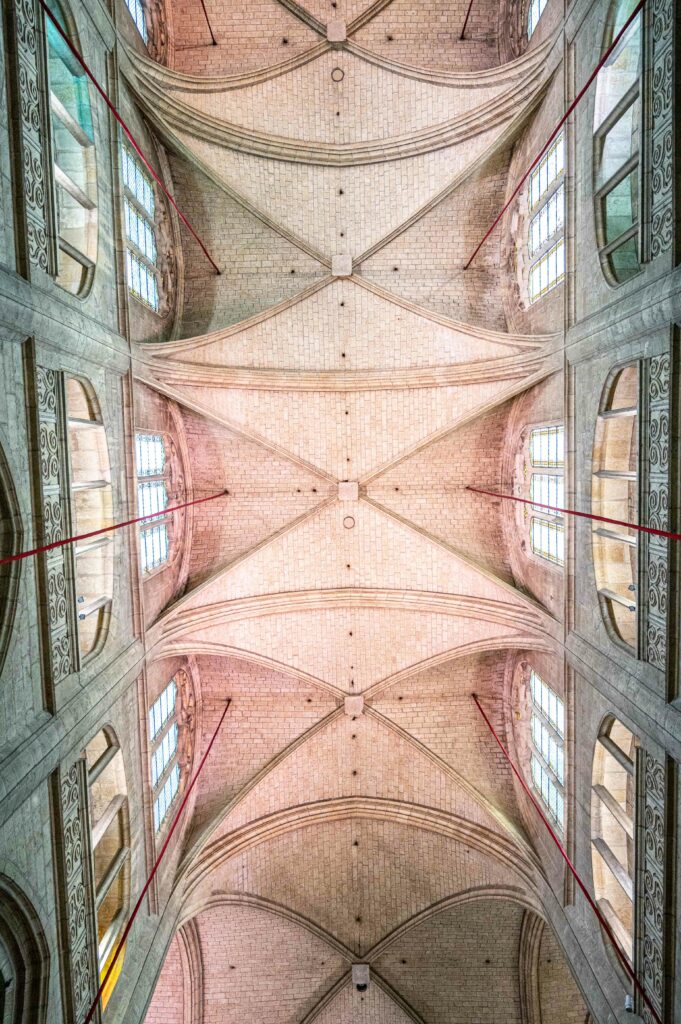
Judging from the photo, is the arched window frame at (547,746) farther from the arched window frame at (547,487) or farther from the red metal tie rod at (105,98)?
the red metal tie rod at (105,98)

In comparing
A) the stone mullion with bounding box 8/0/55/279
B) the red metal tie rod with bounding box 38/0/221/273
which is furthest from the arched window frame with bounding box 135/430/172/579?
the stone mullion with bounding box 8/0/55/279

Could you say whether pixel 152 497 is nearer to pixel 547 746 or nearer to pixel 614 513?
pixel 614 513

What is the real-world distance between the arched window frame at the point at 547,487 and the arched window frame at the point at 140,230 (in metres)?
8.72

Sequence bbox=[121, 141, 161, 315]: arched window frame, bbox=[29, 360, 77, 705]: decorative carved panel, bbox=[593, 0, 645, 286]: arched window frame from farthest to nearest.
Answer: bbox=[121, 141, 161, 315]: arched window frame, bbox=[593, 0, 645, 286]: arched window frame, bbox=[29, 360, 77, 705]: decorative carved panel

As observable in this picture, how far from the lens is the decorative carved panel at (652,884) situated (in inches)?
358

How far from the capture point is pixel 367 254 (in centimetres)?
1519

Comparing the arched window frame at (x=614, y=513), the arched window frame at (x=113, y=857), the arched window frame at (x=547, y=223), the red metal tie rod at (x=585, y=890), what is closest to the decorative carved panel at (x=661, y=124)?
the arched window frame at (x=614, y=513)

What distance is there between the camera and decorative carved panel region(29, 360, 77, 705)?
8.78 m

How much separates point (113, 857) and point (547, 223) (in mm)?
14277

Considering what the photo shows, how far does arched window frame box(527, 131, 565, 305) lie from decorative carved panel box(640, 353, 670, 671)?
4338mm

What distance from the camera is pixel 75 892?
377 inches

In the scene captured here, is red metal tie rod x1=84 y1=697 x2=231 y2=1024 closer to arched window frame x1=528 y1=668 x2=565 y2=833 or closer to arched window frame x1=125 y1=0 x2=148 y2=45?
arched window frame x1=528 y1=668 x2=565 y2=833

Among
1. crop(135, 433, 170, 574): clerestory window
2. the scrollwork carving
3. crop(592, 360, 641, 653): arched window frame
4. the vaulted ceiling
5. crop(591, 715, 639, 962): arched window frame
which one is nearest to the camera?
the scrollwork carving

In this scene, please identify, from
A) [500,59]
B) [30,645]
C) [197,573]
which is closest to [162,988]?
[197,573]
